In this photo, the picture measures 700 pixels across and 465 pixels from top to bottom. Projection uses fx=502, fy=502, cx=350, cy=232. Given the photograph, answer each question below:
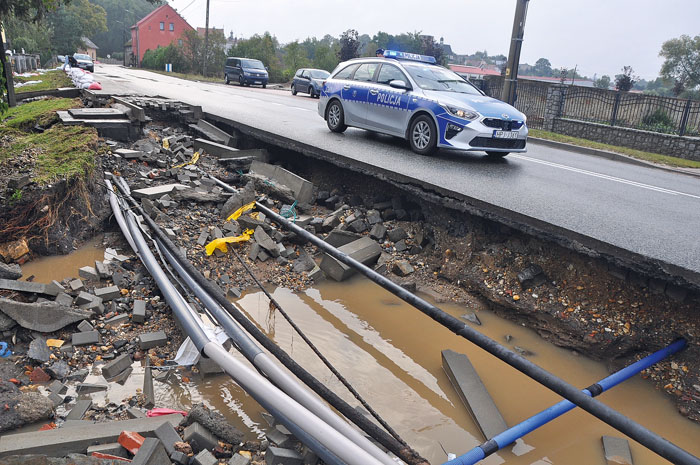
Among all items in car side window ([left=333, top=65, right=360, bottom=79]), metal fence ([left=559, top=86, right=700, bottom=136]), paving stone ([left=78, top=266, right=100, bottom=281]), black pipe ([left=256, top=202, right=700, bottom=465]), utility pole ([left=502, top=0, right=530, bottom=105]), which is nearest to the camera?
black pipe ([left=256, top=202, right=700, bottom=465])

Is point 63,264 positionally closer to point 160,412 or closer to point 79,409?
point 79,409

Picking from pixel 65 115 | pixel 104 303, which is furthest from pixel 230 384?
pixel 65 115

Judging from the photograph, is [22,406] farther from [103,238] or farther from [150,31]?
[150,31]

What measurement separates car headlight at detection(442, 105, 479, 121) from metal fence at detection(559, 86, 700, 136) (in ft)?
34.4

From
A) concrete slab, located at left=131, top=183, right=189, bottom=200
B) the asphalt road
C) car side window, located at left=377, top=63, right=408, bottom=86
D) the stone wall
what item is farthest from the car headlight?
the stone wall

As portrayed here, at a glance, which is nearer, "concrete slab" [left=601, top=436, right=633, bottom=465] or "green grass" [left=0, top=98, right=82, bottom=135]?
"concrete slab" [left=601, top=436, right=633, bottom=465]

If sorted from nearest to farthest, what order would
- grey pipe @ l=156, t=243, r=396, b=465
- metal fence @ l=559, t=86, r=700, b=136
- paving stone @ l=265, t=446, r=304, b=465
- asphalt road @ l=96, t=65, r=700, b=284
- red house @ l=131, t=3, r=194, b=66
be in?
grey pipe @ l=156, t=243, r=396, b=465
paving stone @ l=265, t=446, r=304, b=465
asphalt road @ l=96, t=65, r=700, b=284
metal fence @ l=559, t=86, r=700, b=136
red house @ l=131, t=3, r=194, b=66

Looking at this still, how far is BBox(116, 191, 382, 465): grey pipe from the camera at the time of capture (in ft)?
7.99

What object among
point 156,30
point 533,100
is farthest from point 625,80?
point 156,30

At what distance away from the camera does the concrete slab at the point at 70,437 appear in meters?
2.84

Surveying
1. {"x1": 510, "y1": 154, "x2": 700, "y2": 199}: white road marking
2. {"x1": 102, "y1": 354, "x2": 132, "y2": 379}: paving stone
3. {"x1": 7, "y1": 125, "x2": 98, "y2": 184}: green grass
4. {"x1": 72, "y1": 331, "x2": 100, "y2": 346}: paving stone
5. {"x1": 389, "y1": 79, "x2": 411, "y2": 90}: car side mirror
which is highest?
{"x1": 389, "y1": 79, "x2": 411, "y2": 90}: car side mirror

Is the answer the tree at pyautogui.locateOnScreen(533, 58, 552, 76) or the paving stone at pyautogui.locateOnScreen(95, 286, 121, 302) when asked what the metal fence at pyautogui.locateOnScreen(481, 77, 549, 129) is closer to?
the paving stone at pyautogui.locateOnScreen(95, 286, 121, 302)

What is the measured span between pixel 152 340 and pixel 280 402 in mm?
2154

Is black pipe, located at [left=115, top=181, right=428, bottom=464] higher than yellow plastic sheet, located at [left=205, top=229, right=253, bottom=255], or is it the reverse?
black pipe, located at [left=115, top=181, right=428, bottom=464]
